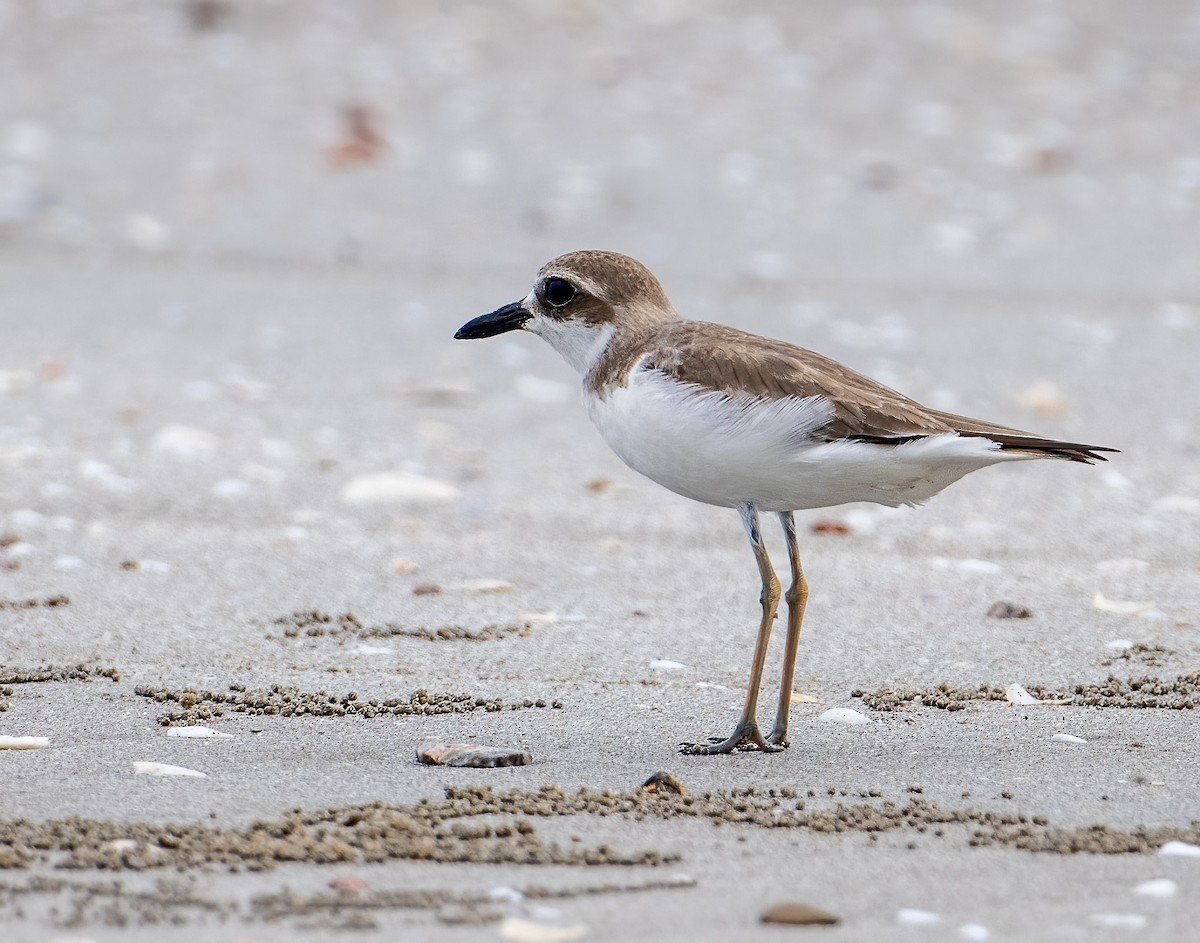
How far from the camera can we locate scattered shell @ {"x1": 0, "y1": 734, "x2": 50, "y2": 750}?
3160 mm

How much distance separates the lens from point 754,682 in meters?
3.41

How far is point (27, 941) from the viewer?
2.23 metres

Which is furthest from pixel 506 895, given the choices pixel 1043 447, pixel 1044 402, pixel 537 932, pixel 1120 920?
pixel 1044 402

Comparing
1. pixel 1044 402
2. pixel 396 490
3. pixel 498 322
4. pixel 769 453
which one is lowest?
pixel 769 453

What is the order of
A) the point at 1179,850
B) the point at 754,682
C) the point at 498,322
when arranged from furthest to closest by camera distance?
the point at 498,322 → the point at 754,682 → the point at 1179,850

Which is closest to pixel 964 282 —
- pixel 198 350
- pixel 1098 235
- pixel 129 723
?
pixel 1098 235

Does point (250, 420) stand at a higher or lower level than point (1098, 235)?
lower

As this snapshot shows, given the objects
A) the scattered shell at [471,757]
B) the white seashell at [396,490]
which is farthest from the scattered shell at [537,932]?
the white seashell at [396,490]

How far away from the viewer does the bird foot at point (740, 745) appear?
332 cm

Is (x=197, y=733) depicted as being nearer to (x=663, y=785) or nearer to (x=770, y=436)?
(x=663, y=785)

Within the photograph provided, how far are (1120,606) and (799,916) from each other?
2.22m

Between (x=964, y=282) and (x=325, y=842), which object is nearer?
(x=325, y=842)

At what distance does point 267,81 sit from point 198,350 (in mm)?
3860

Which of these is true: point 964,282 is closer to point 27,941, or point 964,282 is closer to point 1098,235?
point 1098,235
